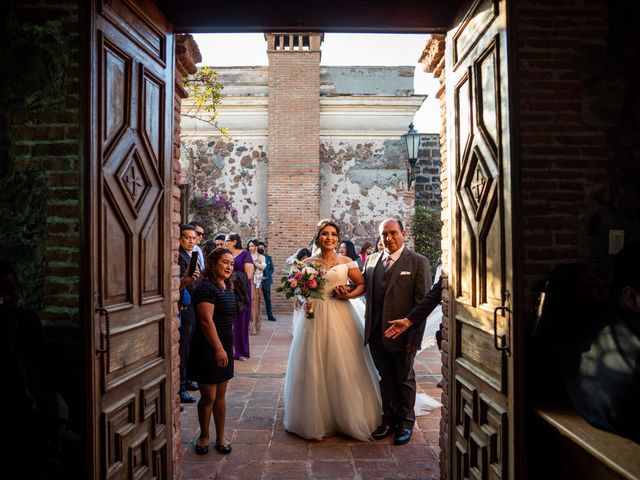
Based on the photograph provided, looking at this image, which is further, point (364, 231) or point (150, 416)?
point (364, 231)

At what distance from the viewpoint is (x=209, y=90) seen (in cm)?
690

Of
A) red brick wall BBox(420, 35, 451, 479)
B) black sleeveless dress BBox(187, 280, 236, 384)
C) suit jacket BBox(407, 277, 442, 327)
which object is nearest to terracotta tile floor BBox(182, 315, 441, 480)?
red brick wall BBox(420, 35, 451, 479)

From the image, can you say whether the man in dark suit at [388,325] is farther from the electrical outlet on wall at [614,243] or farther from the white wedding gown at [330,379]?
the electrical outlet on wall at [614,243]

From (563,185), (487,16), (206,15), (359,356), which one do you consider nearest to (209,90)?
(206,15)

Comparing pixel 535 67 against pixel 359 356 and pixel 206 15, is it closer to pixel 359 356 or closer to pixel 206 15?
pixel 206 15

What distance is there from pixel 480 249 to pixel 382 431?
2.62 metres

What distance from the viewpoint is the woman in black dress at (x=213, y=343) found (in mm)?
4223

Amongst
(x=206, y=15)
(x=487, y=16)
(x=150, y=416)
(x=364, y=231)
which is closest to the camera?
(x=487, y=16)

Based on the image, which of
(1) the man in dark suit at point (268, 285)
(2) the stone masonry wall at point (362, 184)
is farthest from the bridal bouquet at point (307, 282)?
(2) the stone masonry wall at point (362, 184)

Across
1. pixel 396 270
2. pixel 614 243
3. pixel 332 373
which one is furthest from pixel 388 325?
pixel 614 243

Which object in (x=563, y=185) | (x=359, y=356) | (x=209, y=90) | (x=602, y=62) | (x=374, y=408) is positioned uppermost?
(x=209, y=90)

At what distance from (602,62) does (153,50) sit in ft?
9.59

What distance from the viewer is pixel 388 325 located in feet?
15.5

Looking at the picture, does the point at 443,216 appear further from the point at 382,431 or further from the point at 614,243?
the point at 382,431
